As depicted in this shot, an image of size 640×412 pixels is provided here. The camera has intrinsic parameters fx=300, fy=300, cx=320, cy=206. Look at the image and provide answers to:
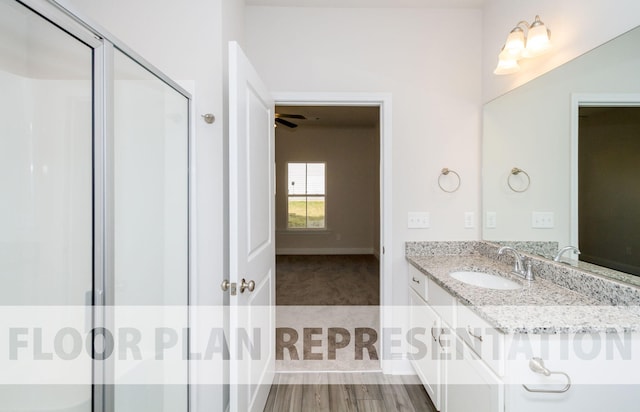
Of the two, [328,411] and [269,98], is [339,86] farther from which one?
[328,411]

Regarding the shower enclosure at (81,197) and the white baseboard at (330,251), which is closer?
the shower enclosure at (81,197)

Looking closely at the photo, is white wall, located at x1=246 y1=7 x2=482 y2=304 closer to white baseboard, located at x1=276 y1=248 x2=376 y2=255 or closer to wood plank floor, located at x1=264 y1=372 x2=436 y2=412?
wood plank floor, located at x1=264 y1=372 x2=436 y2=412

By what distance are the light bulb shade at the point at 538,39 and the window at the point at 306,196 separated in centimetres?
522

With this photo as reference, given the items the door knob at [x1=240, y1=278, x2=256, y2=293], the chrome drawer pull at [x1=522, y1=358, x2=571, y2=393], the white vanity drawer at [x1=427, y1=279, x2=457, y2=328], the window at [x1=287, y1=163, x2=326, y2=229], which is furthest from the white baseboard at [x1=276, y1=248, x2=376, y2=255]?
the chrome drawer pull at [x1=522, y1=358, x2=571, y2=393]

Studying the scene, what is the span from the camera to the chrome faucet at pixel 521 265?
1.68 m

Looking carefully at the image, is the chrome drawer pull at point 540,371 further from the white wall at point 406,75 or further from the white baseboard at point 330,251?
the white baseboard at point 330,251

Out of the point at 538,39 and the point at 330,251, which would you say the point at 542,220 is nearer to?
the point at 538,39

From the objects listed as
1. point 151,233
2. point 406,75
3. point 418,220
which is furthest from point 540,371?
point 406,75

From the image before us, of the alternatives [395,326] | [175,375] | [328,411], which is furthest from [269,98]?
[328,411]

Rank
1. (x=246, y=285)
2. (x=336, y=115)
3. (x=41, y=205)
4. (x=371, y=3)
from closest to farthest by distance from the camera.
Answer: (x=41, y=205)
(x=246, y=285)
(x=371, y=3)
(x=336, y=115)

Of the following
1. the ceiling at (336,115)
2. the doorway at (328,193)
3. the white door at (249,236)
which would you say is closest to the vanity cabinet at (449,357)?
the white door at (249,236)

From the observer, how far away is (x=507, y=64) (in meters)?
1.87

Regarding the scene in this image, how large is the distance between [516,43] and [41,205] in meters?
2.60

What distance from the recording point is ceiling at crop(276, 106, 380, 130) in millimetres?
Result: 5086
